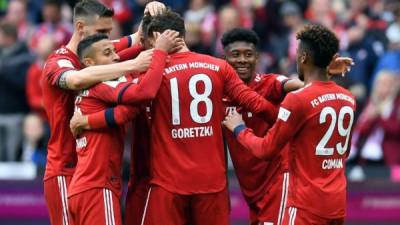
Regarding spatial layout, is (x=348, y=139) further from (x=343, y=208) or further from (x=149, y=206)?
(x=149, y=206)

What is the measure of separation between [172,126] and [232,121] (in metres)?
0.56

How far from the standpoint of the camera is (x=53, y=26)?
17.7 meters

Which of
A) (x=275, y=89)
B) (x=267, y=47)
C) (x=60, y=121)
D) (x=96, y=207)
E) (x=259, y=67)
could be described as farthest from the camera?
(x=267, y=47)

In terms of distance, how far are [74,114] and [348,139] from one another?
217cm

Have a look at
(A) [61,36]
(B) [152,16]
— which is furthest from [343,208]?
(A) [61,36]

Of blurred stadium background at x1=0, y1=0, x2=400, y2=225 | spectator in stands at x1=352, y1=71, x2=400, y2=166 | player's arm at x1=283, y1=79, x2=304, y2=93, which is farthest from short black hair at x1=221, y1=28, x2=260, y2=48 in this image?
spectator in stands at x1=352, y1=71, x2=400, y2=166

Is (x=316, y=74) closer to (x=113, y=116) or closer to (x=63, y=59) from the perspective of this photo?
(x=113, y=116)

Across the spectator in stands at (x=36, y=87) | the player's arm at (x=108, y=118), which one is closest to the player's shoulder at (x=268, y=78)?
the player's arm at (x=108, y=118)

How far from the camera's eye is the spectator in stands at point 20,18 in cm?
1817

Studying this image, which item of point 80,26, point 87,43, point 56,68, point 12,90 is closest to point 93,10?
point 80,26

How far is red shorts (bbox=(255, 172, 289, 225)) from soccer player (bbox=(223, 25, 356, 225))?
758 millimetres

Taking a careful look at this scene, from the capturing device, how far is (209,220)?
31.6ft

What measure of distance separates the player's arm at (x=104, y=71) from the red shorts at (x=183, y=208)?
94cm

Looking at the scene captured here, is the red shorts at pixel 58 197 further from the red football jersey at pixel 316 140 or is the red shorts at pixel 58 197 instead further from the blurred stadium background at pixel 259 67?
the blurred stadium background at pixel 259 67
